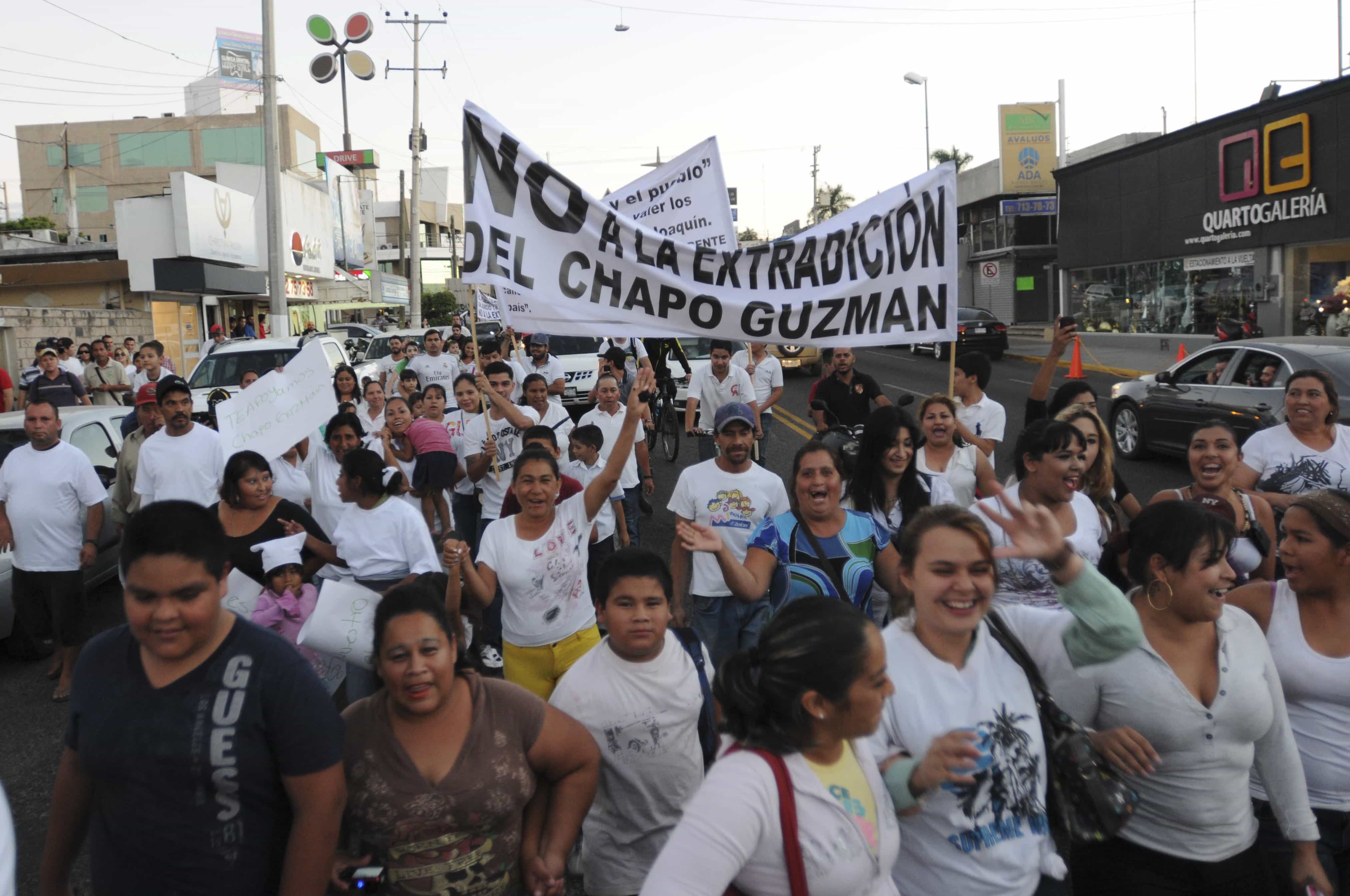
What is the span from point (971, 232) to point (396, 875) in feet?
162

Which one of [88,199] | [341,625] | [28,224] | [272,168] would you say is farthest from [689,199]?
[88,199]

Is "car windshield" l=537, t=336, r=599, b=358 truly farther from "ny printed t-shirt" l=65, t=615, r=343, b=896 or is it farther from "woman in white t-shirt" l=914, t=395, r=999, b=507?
"ny printed t-shirt" l=65, t=615, r=343, b=896

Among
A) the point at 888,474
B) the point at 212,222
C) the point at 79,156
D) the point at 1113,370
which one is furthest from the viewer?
the point at 79,156

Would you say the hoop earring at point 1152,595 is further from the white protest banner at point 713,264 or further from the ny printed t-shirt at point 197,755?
the white protest banner at point 713,264

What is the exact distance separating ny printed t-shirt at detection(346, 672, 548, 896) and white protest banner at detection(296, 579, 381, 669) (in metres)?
1.38

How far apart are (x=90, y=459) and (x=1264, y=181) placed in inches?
1040

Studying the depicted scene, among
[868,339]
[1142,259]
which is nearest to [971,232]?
[1142,259]

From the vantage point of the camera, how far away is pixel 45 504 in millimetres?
6387

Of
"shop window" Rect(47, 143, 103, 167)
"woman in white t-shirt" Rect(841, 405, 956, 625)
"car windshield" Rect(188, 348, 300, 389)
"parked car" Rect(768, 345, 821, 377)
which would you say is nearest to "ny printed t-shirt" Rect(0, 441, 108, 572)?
"woman in white t-shirt" Rect(841, 405, 956, 625)

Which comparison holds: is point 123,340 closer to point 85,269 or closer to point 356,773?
point 85,269

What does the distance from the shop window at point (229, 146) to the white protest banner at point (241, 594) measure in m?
65.8

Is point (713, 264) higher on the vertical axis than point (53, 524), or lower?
higher

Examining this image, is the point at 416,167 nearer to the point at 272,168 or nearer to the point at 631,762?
the point at 272,168

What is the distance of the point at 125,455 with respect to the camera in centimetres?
725
